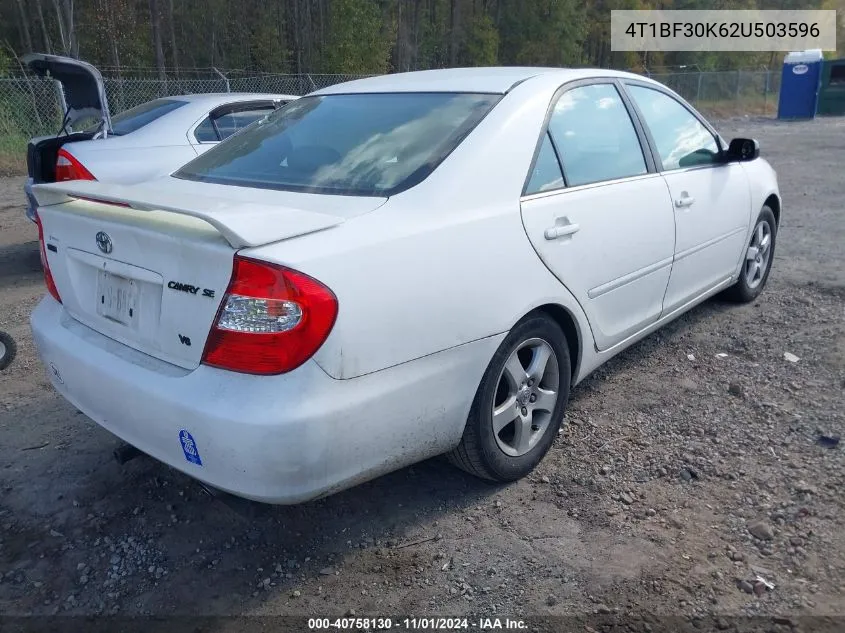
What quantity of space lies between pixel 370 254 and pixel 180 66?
2956cm

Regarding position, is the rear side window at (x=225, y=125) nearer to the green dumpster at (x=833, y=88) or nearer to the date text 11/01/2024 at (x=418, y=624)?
the date text 11/01/2024 at (x=418, y=624)

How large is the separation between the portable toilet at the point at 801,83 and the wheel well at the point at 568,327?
98.9 ft

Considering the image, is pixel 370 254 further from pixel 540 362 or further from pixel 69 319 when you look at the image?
pixel 69 319

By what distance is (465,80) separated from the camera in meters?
3.24

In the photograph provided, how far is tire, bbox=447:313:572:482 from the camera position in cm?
268

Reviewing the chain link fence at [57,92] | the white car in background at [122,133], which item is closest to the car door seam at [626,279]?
the white car in background at [122,133]

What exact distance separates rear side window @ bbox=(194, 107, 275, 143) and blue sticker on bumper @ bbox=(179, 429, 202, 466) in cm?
454

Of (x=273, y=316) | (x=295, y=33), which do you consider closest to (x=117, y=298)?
(x=273, y=316)

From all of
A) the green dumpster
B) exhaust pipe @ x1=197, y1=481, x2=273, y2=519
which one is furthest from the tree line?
exhaust pipe @ x1=197, y1=481, x2=273, y2=519

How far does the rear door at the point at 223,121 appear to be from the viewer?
6309 mm

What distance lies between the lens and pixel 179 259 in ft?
7.24

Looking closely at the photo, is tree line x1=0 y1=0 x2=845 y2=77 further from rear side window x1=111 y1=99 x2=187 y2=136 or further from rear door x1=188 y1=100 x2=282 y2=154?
rear door x1=188 y1=100 x2=282 y2=154

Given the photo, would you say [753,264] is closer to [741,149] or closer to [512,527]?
[741,149]

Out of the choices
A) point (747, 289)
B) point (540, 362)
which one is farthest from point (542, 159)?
point (747, 289)
